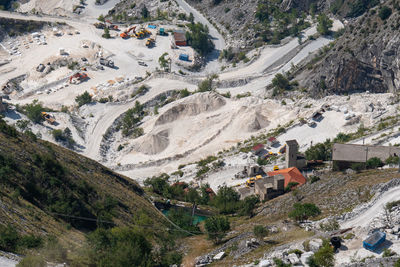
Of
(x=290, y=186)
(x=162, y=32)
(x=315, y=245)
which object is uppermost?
(x=162, y=32)

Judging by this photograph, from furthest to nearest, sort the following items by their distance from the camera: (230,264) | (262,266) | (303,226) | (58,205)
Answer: (58,205) → (303,226) → (230,264) → (262,266)

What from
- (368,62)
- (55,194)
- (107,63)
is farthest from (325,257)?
(107,63)

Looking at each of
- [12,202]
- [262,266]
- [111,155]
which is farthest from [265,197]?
[111,155]

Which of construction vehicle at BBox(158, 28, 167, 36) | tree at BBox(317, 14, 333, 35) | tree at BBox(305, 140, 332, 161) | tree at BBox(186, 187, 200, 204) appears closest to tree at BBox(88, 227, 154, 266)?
tree at BBox(186, 187, 200, 204)

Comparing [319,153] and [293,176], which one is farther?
[319,153]

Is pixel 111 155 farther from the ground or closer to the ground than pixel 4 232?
closer to the ground

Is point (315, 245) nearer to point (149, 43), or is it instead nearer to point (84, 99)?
point (84, 99)

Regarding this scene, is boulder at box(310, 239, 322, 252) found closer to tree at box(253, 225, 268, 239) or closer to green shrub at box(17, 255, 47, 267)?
tree at box(253, 225, 268, 239)

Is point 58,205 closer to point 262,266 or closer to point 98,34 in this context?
point 262,266
